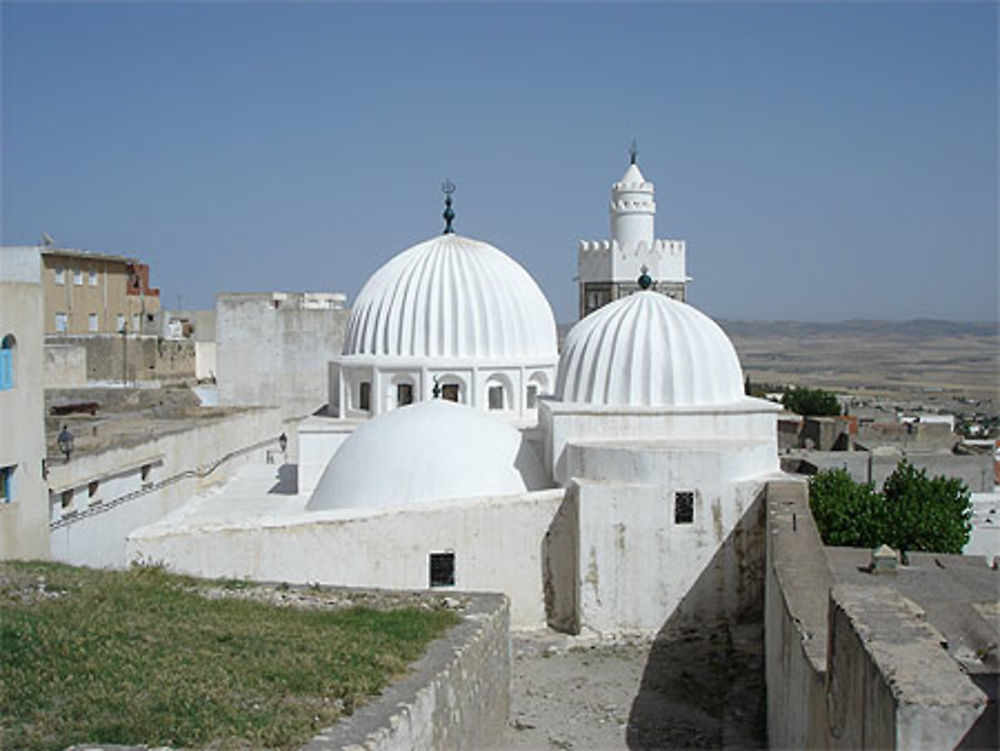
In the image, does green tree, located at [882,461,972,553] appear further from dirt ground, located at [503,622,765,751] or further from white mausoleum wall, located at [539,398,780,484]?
dirt ground, located at [503,622,765,751]

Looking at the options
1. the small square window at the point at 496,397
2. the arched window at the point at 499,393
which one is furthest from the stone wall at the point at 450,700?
the small square window at the point at 496,397

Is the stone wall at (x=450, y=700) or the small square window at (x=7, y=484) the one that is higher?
the small square window at (x=7, y=484)

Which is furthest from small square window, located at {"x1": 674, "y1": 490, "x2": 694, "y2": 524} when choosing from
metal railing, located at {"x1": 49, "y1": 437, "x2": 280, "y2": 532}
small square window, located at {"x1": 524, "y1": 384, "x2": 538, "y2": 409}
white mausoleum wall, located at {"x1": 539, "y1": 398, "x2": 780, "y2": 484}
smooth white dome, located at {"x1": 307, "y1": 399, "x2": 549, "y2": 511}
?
metal railing, located at {"x1": 49, "y1": 437, "x2": 280, "y2": 532}

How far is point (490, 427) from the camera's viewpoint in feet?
55.5

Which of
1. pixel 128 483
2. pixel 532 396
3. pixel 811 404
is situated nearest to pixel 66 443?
pixel 128 483

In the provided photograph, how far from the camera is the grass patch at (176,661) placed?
675 cm

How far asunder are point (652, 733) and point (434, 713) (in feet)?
13.3

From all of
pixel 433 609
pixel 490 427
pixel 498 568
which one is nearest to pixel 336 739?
pixel 433 609

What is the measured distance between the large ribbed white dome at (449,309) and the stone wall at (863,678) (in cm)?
1009

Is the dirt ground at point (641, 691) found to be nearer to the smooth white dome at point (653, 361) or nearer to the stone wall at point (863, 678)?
the stone wall at point (863, 678)

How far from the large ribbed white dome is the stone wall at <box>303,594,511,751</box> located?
868 centimetres

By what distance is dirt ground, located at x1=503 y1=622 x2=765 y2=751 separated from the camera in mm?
11391

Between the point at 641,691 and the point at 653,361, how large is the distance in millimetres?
4860

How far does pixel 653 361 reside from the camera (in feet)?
52.7
